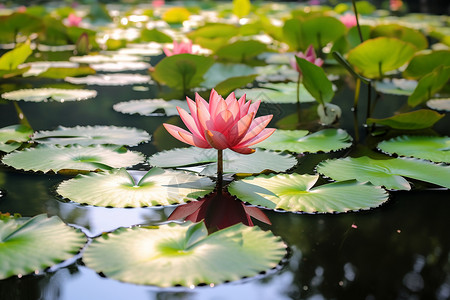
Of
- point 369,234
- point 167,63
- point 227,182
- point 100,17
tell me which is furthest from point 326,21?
point 100,17

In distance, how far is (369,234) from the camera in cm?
99

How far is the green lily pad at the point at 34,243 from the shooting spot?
81cm

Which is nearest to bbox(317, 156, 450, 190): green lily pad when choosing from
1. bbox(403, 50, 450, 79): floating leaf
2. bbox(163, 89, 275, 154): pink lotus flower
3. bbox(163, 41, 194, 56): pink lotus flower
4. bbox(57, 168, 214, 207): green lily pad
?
bbox(163, 89, 275, 154): pink lotus flower

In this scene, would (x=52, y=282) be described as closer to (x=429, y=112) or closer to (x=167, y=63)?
(x=429, y=112)

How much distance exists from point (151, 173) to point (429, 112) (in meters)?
0.96

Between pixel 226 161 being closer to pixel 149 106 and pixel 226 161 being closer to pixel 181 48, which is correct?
pixel 149 106

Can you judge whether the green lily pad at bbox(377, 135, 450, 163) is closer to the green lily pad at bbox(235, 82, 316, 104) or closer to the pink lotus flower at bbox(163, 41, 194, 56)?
the green lily pad at bbox(235, 82, 316, 104)

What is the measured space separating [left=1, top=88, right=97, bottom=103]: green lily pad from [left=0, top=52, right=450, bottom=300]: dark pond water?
0.95 m

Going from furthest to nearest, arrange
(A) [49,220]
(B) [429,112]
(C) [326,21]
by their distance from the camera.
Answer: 1. (C) [326,21]
2. (B) [429,112]
3. (A) [49,220]

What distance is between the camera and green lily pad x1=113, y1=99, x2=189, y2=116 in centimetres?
202

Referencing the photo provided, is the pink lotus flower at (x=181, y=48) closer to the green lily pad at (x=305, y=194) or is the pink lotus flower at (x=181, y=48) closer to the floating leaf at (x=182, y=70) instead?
the floating leaf at (x=182, y=70)

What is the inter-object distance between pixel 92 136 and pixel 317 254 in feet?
3.11

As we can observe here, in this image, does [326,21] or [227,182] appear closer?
[227,182]

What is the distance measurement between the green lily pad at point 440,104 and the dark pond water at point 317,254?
1.03 metres
